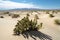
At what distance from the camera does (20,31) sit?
1072 cm

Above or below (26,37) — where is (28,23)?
above

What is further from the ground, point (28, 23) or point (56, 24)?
point (28, 23)

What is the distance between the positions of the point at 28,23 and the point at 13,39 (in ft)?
7.94

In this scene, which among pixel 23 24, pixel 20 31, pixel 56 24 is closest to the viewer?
pixel 20 31

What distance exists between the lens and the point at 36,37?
33.7 feet

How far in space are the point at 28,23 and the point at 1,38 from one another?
2.88 m

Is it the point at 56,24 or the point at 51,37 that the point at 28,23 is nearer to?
the point at 51,37

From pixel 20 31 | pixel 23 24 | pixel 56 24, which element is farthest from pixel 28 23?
pixel 56 24

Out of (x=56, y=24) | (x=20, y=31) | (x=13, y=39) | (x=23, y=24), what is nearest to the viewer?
(x=13, y=39)

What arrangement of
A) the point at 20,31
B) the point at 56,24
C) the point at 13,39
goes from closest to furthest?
the point at 13,39 → the point at 20,31 → the point at 56,24

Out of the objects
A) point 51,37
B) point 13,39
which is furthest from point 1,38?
point 51,37

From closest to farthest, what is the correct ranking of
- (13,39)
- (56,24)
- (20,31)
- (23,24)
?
(13,39) → (20,31) → (23,24) → (56,24)

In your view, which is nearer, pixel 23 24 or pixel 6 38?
pixel 6 38

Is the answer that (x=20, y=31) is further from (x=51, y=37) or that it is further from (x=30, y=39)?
(x=51, y=37)
